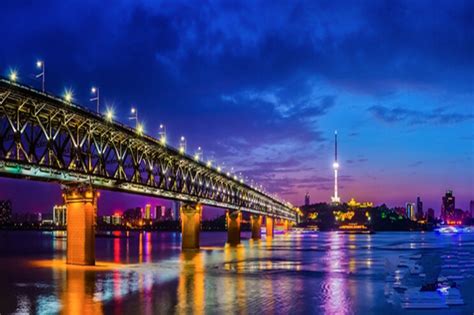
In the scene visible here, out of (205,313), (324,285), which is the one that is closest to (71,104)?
(324,285)

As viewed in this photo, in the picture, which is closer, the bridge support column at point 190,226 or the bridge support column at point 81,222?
the bridge support column at point 81,222

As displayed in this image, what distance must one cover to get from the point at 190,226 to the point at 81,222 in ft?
171

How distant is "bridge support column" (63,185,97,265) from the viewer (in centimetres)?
6956

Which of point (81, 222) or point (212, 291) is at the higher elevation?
point (81, 222)

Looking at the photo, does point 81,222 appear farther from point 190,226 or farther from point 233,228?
point 233,228

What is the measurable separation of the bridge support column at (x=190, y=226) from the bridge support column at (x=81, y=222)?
4983 centimetres

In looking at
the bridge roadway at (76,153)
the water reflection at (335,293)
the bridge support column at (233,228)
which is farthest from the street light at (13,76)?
the bridge support column at (233,228)

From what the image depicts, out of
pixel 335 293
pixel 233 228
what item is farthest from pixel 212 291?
pixel 233 228

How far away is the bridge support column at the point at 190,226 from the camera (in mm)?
120125

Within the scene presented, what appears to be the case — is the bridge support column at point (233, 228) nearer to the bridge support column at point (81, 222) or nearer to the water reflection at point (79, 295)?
the bridge support column at point (81, 222)

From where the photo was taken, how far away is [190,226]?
121 m

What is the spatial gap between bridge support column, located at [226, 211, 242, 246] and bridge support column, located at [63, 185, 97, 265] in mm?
87022

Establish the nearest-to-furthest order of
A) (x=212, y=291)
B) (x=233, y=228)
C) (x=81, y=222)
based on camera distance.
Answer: (x=212, y=291), (x=81, y=222), (x=233, y=228)

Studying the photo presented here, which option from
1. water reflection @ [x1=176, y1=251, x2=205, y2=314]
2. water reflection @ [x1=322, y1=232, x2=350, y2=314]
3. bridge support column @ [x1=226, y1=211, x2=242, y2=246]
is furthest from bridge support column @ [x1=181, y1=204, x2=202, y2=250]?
water reflection @ [x1=322, y1=232, x2=350, y2=314]
